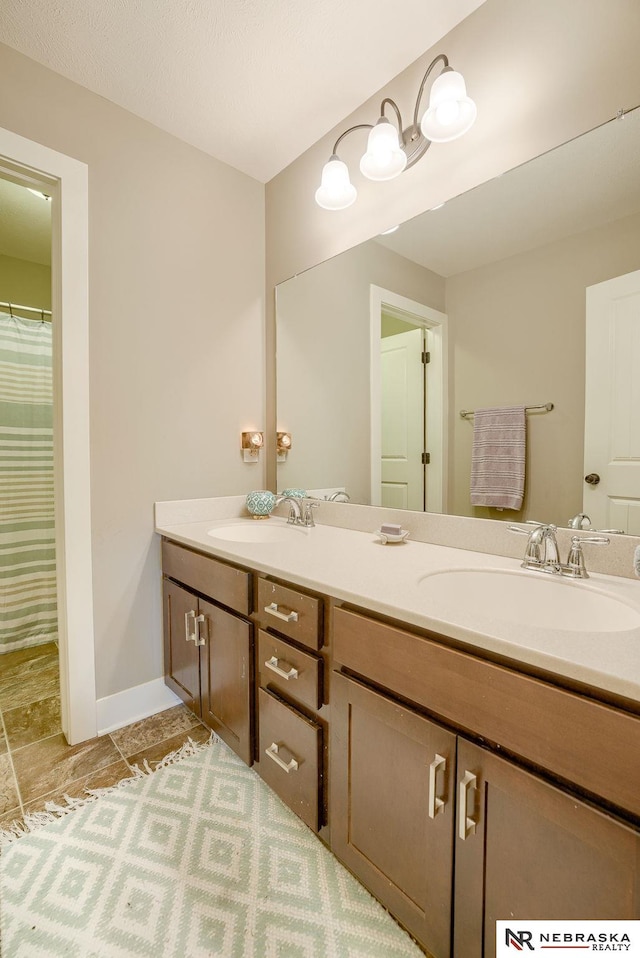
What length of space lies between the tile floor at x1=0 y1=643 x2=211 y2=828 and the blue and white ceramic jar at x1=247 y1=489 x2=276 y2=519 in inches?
35.7

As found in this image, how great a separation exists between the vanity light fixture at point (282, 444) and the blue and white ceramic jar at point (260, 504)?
22 centimetres

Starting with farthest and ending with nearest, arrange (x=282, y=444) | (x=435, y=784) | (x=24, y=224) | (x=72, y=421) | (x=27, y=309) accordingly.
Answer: (x=27, y=309), (x=24, y=224), (x=282, y=444), (x=72, y=421), (x=435, y=784)

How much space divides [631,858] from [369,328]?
62.2 inches

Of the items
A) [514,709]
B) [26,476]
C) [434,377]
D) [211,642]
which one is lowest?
[211,642]

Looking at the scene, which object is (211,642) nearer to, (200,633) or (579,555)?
(200,633)

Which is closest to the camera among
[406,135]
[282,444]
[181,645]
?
[406,135]

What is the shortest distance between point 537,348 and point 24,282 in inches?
118

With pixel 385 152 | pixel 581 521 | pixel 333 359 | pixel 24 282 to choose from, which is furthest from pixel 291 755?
pixel 24 282

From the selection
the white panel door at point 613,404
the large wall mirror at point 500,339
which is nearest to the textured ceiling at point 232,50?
the large wall mirror at point 500,339

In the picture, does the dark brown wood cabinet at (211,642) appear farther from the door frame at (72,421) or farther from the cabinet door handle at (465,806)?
the cabinet door handle at (465,806)

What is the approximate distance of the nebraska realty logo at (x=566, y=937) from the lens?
0.61 meters

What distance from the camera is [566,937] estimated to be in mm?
659

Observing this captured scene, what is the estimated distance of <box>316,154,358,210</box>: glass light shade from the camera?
5.26 feet

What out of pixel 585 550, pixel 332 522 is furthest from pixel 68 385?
pixel 585 550
